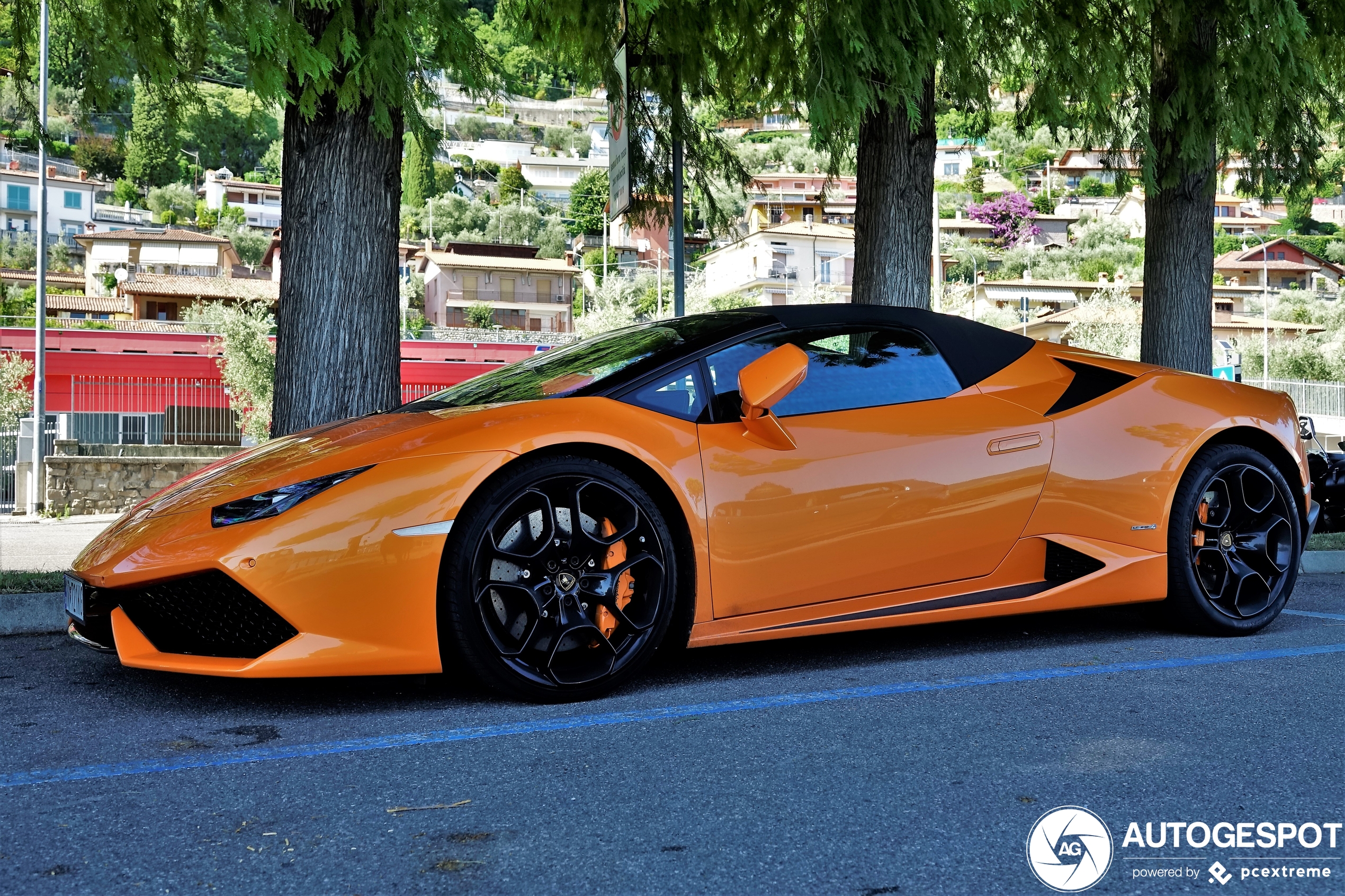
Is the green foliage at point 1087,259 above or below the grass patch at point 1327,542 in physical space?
above

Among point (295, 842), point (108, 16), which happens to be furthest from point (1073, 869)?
point (108, 16)

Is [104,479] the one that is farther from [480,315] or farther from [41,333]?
[480,315]

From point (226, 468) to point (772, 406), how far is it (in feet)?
5.81

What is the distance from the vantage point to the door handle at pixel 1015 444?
4.02m

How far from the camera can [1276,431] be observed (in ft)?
15.0

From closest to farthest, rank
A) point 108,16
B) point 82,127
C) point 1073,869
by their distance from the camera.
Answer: point 1073,869 → point 108,16 → point 82,127

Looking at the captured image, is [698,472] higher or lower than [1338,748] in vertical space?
higher

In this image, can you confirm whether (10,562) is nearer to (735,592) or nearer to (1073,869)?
(735,592)

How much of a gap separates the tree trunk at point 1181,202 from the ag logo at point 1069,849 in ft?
21.5

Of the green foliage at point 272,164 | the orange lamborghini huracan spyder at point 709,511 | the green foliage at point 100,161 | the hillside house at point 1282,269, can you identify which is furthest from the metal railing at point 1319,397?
the green foliage at point 100,161

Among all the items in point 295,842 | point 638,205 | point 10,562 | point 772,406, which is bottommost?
point 10,562

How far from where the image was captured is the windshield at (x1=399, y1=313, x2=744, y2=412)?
381cm

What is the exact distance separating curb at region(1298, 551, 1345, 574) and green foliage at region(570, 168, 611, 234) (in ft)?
349

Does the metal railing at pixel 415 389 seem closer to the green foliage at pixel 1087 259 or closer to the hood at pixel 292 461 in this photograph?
the hood at pixel 292 461
